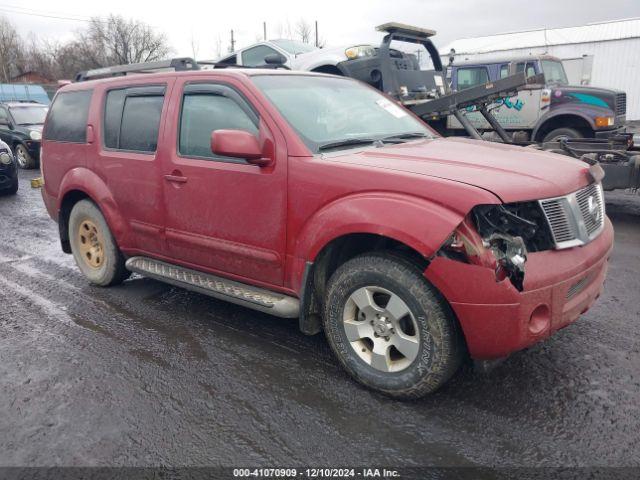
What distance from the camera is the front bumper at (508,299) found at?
2.64 meters

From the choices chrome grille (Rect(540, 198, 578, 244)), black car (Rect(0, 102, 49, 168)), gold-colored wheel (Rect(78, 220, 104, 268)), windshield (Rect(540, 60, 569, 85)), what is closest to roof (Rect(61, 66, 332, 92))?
gold-colored wheel (Rect(78, 220, 104, 268))

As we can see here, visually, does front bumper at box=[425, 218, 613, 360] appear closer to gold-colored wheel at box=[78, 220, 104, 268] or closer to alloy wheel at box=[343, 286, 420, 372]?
alloy wheel at box=[343, 286, 420, 372]

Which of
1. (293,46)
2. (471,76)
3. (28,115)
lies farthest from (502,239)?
(28,115)

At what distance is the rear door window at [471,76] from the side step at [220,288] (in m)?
9.37

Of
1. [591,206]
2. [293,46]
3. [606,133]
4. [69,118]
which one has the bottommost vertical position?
[591,206]

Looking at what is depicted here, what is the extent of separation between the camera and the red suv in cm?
272

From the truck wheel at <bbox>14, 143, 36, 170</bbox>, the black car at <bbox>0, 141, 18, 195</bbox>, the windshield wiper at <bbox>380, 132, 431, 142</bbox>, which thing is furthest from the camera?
the truck wheel at <bbox>14, 143, 36, 170</bbox>

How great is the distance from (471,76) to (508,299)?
10.3 meters

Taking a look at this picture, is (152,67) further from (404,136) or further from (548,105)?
(548,105)

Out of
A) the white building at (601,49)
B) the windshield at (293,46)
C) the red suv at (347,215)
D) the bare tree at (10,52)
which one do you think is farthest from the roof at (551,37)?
the bare tree at (10,52)

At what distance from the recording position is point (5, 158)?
1042cm

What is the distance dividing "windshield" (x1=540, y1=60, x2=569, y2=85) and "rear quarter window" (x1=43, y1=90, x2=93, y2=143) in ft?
30.8

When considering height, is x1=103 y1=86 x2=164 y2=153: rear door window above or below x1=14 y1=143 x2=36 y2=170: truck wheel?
above

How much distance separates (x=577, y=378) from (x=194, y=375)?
2.36 meters
